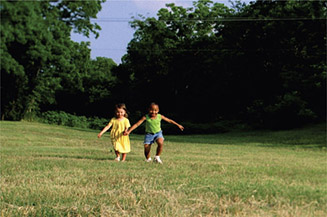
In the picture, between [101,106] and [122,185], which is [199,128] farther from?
[122,185]

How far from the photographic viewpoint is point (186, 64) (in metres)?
57.5

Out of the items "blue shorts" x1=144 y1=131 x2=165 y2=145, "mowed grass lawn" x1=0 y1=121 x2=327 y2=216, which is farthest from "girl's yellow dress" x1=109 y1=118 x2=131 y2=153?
"mowed grass lawn" x1=0 y1=121 x2=327 y2=216

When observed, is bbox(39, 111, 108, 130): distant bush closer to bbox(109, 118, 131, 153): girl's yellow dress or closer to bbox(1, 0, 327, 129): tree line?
bbox(1, 0, 327, 129): tree line

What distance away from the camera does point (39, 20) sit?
29406 millimetres

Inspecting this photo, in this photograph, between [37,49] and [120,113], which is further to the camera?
[37,49]

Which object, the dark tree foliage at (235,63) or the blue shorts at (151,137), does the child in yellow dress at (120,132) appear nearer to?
the blue shorts at (151,137)

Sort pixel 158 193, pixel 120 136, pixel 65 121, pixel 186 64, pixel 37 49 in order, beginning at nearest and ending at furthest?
1. pixel 158 193
2. pixel 120 136
3. pixel 37 49
4. pixel 65 121
5. pixel 186 64

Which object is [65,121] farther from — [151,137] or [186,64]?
[151,137]

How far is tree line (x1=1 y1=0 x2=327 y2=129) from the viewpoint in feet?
121

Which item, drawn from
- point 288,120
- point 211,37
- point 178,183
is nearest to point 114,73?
point 211,37

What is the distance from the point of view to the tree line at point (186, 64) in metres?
36.9

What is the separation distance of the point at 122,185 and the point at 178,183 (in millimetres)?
925

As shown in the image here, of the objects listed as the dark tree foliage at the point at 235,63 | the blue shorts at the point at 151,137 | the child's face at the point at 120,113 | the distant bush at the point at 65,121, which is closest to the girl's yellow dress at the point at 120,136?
the child's face at the point at 120,113

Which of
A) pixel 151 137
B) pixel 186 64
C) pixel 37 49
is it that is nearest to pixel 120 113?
pixel 151 137
